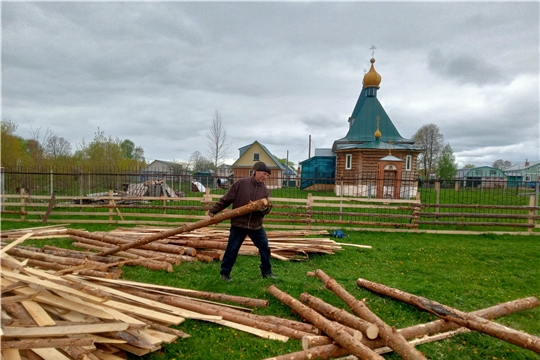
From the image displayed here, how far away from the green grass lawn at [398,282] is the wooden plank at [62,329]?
1.90ft

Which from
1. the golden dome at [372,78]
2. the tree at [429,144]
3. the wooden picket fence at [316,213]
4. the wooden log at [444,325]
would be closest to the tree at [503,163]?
the tree at [429,144]

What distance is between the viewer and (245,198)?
208 inches

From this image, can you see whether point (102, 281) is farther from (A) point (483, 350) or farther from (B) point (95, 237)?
(A) point (483, 350)

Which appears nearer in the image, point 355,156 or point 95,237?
point 95,237

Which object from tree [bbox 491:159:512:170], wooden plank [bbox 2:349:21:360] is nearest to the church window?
wooden plank [bbox 2:349:21:360]

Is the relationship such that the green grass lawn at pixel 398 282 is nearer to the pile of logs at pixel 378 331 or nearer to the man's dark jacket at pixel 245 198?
the pile of logs at pixel 378 331

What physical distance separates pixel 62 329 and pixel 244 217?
2.83m

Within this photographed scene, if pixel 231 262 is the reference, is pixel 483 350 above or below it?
below

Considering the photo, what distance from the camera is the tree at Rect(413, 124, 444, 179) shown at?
46156 millimetres

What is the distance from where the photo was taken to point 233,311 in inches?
157

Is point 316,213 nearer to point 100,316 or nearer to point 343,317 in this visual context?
point 343,317

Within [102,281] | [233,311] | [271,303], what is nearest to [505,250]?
[271,303]

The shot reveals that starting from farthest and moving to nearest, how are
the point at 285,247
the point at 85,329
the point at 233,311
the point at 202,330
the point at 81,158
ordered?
the point at 81,158 → the point at 285,247 → the point at 233,311 → the point at 202,330 → the point at 85,329

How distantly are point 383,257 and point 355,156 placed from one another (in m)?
18.5
